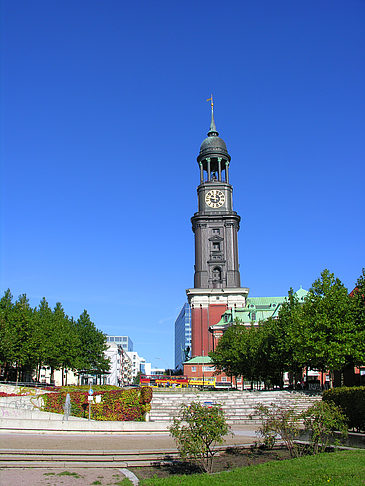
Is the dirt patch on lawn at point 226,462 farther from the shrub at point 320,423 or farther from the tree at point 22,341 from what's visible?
the tree at point 22,341

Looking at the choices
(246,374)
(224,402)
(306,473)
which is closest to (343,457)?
(306,473)

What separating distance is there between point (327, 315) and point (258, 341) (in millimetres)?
17970

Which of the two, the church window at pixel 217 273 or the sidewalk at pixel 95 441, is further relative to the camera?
the church window at pixel 217 273

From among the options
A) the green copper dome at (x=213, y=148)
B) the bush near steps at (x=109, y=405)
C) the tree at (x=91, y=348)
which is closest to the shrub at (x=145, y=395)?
the bush near steps at (x=109, y=405)

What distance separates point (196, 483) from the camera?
13.5 metres

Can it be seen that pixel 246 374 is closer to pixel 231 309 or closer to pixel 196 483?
pixel 231 309

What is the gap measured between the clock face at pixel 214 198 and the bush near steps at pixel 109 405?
77.2m

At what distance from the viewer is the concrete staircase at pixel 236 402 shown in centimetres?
3684

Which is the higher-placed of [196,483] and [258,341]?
[258,341]

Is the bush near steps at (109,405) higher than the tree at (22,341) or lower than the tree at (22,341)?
lower

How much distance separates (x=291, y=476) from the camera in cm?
1398

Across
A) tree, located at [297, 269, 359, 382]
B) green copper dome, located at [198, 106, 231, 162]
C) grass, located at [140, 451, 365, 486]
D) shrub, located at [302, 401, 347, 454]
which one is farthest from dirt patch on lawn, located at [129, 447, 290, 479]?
green copper dome, located at [198, 106, 231, 162]

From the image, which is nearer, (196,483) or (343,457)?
(196,483)

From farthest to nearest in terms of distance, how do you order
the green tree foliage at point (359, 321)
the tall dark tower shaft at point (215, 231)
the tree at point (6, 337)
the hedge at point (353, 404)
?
the tall dark tower shaft at point (215, 231) < the tree at point (6, 337) < the green tree foliage at point (359, 321) < the hedge at point (353, 404)
